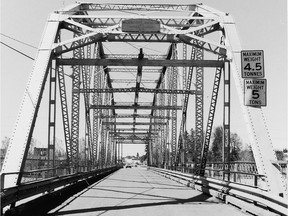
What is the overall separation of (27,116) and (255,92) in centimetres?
691

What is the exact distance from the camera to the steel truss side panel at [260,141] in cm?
1173

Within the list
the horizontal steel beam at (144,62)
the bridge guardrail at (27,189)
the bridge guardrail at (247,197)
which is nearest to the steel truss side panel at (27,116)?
the bridge guardrail at (27,189)

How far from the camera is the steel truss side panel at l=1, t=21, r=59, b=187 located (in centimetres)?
1219

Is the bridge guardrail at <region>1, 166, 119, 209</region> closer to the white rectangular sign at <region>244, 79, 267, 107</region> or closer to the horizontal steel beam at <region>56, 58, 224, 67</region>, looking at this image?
the horizontal steel beam at <region>56, 58, 224, 67</region>

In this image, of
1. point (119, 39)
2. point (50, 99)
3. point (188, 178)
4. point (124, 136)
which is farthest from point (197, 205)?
point (124, 136)

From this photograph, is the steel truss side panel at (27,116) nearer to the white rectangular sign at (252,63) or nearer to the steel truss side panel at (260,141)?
the white rectangular sign at (252,63)

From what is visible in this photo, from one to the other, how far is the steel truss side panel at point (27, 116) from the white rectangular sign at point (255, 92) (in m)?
6.48

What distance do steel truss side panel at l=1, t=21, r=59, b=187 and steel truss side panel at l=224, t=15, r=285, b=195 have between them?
6651mm

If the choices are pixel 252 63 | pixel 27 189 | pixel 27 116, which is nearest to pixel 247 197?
pixel 252 63

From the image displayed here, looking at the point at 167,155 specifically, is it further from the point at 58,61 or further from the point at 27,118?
the point at 27,118

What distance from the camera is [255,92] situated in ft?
39.1

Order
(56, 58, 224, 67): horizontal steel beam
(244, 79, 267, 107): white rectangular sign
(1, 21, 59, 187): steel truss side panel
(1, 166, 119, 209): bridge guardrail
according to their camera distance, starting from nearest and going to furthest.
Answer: (1, 166, 119, 209): bridge guardrail
(244, 79, 267, 107): white rectangular sign
(1, 21, 59, 187): steel truss side panel
(56, 58, 224, 67): horizontal steel beam

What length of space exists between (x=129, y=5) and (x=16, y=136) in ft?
33.3

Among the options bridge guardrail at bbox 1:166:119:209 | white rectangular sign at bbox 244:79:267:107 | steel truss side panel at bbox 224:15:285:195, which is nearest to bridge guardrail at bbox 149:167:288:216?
steel truss side panel at bbox 224:15:285:195
